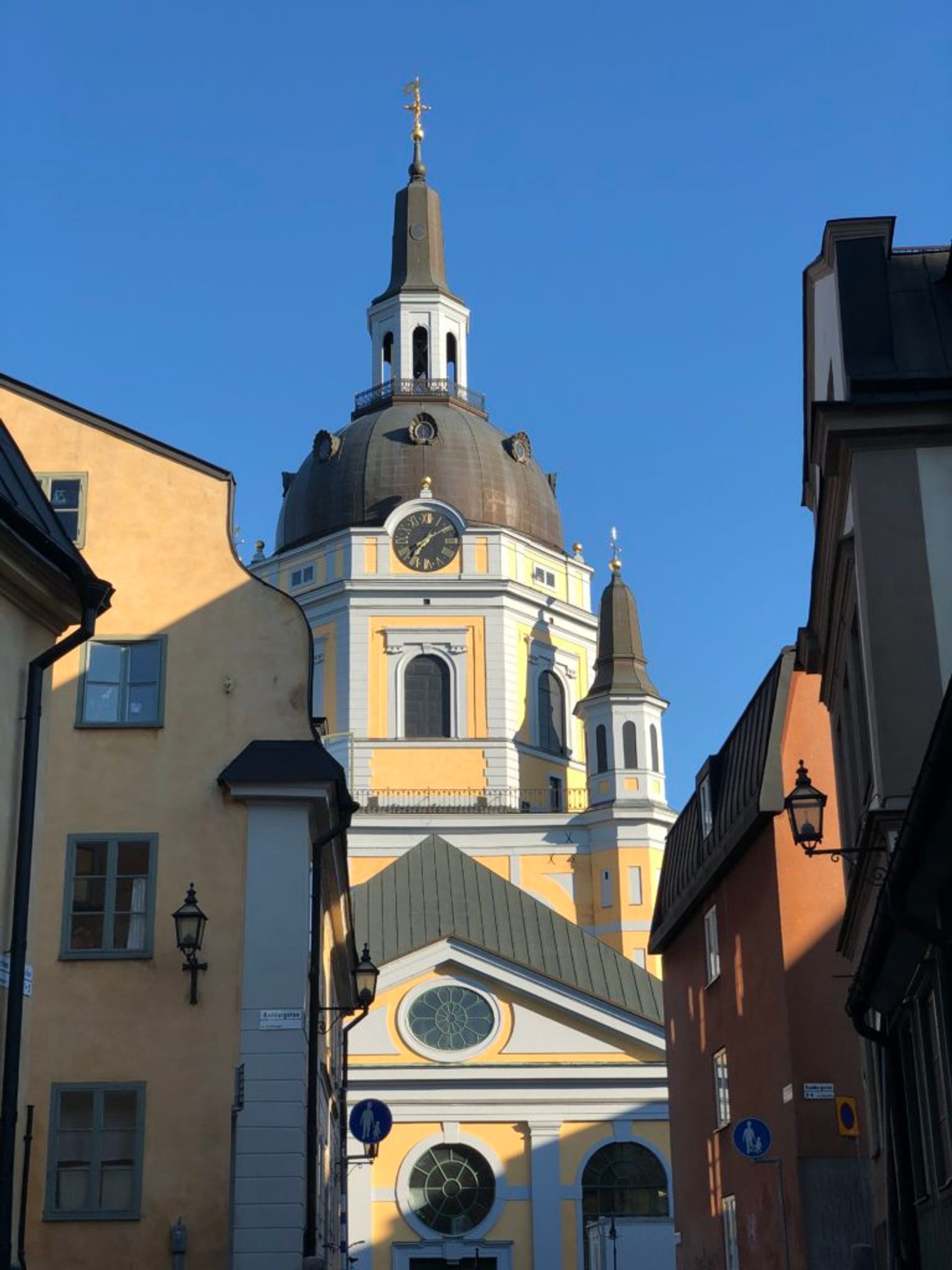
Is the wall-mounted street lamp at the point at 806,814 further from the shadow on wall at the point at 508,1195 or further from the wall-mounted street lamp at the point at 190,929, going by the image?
the shadow on wall at the point at 508,1195

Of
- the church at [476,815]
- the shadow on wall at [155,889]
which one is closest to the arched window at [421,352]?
the church at [476,815]

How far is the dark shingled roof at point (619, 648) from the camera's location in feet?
194

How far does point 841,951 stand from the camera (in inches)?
739

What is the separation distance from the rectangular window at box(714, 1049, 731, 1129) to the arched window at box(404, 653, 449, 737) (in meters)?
32.5

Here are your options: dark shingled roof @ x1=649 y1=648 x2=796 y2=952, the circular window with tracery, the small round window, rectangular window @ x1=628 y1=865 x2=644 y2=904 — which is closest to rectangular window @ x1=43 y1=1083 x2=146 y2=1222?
dark shingled roof @ x1=649 y1=648 x2=796 y2=952

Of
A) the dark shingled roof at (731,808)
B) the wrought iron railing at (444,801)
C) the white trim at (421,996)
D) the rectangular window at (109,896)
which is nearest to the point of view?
the rectangular window at (109,896)

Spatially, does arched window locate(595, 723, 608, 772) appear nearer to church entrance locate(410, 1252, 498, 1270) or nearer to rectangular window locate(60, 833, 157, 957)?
church entrance locate(410, 1252, 498, 1270)

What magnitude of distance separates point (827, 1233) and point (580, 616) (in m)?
41.1

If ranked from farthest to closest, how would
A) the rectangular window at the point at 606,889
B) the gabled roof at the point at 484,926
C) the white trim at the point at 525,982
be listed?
the rectangular window at the point at 606,889 < the gabled roof at the point at 484,926 < the white trim at the point at 525,982

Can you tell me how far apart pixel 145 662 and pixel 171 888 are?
2.23m

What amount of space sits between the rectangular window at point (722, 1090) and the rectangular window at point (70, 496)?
11.4 metres

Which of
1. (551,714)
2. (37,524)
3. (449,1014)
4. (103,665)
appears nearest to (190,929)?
(103,665)

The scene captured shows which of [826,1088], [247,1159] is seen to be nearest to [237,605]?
[247,1159]

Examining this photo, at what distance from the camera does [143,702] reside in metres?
19.0
